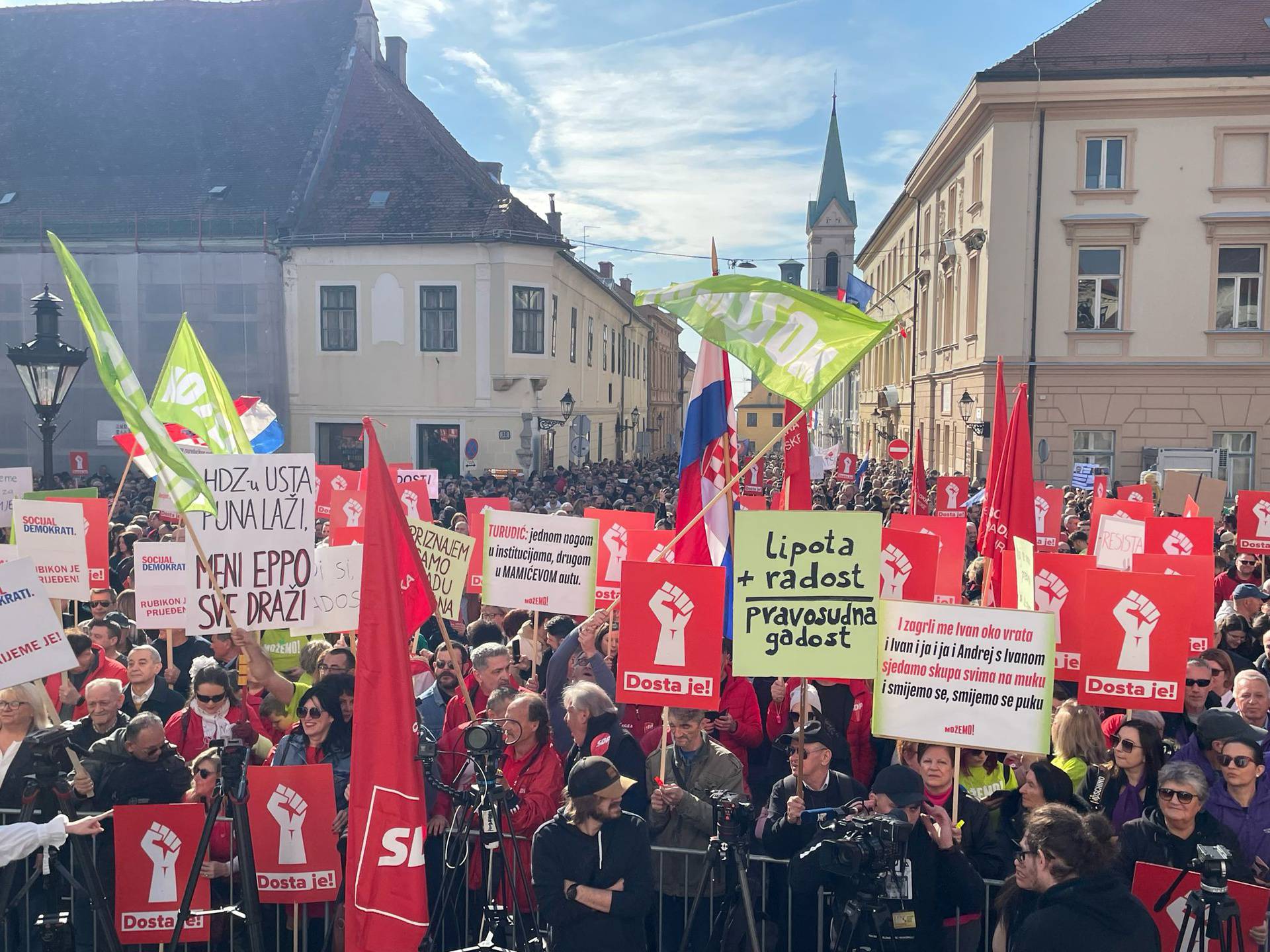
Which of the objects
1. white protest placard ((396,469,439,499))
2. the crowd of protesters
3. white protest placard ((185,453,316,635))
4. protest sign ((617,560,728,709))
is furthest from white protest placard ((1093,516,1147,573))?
white protest placard ((396,469,439,499))

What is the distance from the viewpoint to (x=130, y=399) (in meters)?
6.86

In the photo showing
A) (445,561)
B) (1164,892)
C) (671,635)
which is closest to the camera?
(1164,892)

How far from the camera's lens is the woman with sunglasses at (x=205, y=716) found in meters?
6.16

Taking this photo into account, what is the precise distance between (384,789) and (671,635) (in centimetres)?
184

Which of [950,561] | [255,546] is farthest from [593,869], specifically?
[950,561]

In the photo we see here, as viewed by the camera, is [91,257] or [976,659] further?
[91,257]

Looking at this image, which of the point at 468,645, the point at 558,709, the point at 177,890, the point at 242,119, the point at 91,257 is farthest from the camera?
the point at 242,119

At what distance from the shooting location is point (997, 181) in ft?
86.9

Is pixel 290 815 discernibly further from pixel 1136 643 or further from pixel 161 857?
pixel 1136 643

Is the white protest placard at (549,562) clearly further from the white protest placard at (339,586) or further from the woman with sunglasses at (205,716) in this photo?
the woman with sunglasses at (205,716)

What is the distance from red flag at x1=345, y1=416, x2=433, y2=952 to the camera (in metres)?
4.64

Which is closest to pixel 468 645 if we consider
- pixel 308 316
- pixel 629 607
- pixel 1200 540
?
pixel 629 607

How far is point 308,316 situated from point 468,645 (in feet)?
72.7

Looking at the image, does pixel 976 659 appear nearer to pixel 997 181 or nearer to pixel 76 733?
pixel 76 733
